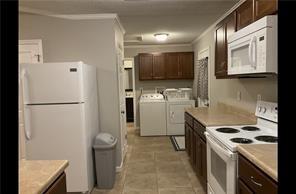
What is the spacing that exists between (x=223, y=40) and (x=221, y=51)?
0.46ft

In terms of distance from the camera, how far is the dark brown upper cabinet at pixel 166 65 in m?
6.31

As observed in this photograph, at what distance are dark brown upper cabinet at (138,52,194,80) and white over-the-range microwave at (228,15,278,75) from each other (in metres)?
4.06

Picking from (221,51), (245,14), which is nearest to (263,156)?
(245,14)

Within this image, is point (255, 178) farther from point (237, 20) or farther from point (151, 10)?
point (151, 10)

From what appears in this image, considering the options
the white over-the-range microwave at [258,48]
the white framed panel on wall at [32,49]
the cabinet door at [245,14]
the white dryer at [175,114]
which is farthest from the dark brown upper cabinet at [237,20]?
the white dryer at [175,114]

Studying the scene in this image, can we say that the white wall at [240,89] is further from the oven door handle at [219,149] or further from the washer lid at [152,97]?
the washer lid at [152,97]

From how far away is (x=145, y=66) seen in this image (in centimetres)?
632

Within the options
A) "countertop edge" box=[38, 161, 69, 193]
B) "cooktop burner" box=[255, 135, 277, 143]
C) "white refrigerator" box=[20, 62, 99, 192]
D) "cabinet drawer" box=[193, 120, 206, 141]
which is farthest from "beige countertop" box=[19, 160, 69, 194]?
"cabinet drawer" box=[193, 120, 206, 141]

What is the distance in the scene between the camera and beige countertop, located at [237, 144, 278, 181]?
1.27 m

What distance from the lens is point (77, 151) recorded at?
279 cm

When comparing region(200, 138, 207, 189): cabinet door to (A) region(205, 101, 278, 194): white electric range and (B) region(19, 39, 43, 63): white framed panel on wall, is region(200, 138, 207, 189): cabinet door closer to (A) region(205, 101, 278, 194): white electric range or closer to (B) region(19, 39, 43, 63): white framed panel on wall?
(A) region(205, 101, 278, 194): white electric range

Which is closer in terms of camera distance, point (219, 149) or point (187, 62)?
point (219, 149)

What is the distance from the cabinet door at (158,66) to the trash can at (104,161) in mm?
3512

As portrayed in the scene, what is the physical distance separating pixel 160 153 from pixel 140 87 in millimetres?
2583
